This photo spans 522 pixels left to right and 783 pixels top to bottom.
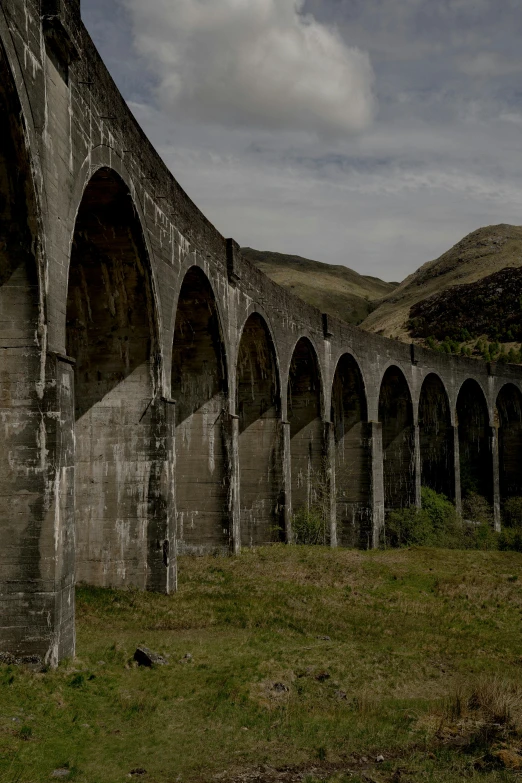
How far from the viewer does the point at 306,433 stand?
27031 mm

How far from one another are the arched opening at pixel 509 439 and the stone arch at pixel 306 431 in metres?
21.4

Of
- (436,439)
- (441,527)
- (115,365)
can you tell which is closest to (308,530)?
(441,527)

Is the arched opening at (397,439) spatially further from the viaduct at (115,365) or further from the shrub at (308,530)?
the shrub at (308,530)

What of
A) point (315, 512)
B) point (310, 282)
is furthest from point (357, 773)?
point (310, 282)

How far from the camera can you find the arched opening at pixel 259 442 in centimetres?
2289

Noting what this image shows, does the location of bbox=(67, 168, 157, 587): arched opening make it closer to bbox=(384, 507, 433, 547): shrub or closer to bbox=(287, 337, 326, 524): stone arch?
bbox=(287, 337, 326, 524): stone arch

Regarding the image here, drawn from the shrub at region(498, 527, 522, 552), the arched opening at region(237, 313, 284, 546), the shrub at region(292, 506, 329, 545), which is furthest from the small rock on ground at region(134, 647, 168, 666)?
the shrub at region(498, 527, 522, 552)

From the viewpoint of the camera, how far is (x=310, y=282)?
12081 centimetres

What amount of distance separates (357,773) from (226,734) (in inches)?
66.7

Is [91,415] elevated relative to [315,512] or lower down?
elevated

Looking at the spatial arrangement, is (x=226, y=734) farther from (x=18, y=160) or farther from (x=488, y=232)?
(x=488, y=232)

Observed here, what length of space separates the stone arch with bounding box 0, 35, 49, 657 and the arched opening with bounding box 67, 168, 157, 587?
442 cm

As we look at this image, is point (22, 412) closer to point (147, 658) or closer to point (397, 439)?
point (147, 658)

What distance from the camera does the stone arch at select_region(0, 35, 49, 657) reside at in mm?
8828
